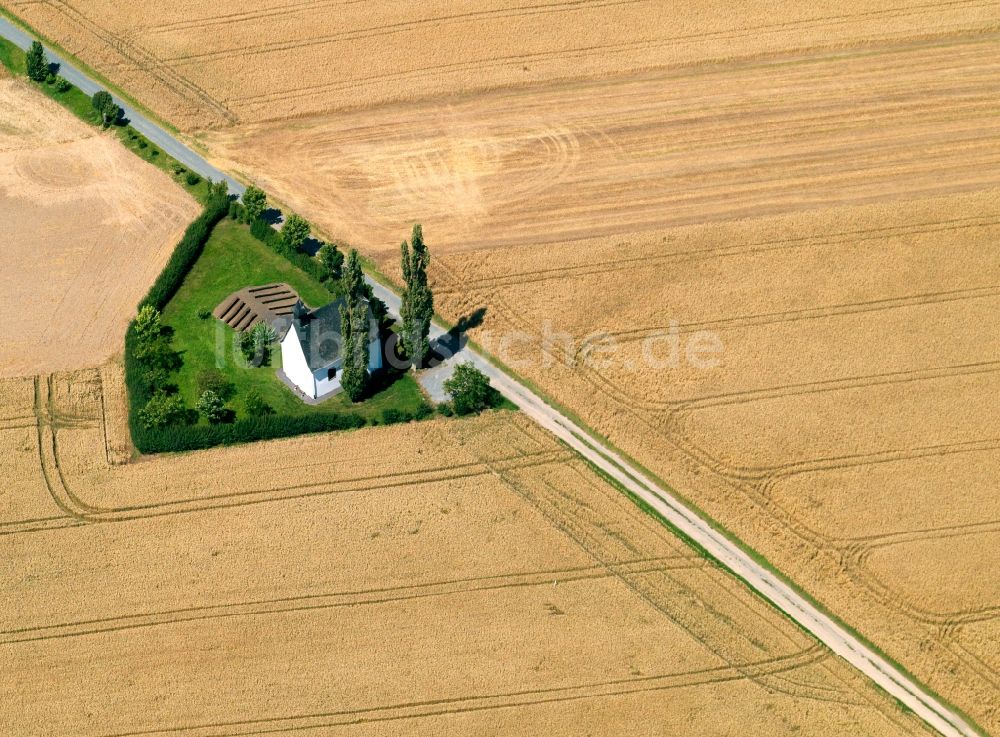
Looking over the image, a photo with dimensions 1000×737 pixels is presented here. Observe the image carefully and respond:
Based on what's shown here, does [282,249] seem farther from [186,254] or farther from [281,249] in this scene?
[186,254]

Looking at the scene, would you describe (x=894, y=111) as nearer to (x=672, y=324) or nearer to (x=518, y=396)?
(x=672, y=324)

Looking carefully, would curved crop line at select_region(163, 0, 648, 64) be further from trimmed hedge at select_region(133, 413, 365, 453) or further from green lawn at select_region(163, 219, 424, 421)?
trimmed hedge at select_region(133, 413, 365, 453)

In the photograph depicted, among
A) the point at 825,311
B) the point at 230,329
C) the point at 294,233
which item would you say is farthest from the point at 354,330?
the point at 825,311

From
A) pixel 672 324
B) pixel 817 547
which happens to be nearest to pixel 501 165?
pixel 672 324

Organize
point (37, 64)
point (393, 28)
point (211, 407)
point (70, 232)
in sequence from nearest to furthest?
point (211, 407) < point (70, 232) < point (37, 64) < point (393, 28)

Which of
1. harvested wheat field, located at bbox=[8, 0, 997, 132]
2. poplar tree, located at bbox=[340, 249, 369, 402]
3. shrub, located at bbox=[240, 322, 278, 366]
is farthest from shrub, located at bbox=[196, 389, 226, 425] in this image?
harvested wheat field, located at bbox=[8, 0, 997, 132]

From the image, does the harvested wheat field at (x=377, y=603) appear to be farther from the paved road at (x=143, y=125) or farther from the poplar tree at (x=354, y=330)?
the paved road at (x=143, y=125)
